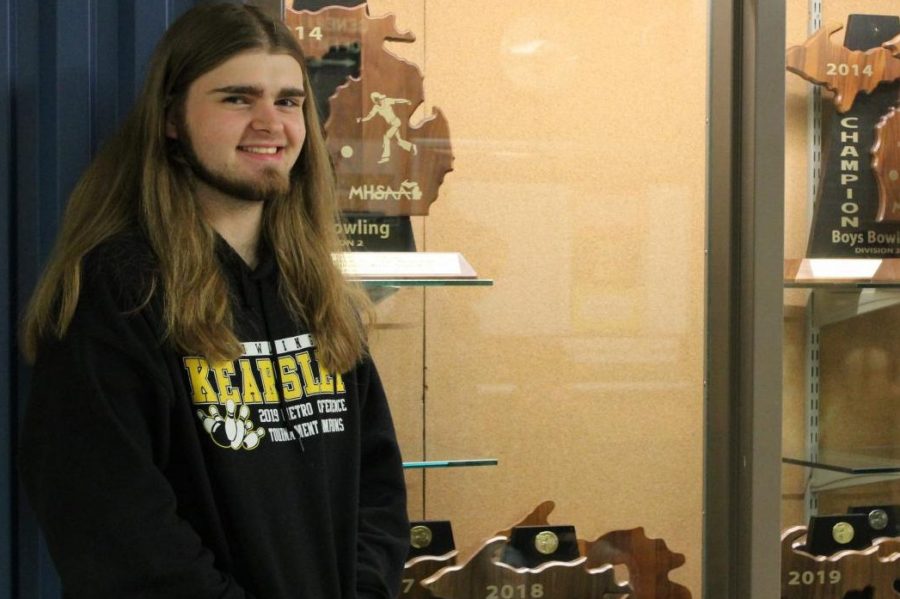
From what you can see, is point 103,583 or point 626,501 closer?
point 103,583

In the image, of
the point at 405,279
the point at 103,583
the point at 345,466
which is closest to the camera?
the point at 103,583

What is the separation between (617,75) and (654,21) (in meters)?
0.12

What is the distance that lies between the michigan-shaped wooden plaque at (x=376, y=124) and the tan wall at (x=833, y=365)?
2.17ft

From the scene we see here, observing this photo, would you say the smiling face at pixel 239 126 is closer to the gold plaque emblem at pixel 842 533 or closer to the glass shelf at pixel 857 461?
the glass shelf at pixel 857 461

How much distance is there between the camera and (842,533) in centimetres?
225

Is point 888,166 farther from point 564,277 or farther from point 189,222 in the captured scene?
point 189,222

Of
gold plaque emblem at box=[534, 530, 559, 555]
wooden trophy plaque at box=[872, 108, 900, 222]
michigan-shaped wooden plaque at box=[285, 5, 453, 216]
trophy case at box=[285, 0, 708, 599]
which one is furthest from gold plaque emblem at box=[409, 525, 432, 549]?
wooden trophy plaque at box=[872, 108, 900, 222]

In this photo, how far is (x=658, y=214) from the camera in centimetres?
218

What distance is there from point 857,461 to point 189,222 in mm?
1369

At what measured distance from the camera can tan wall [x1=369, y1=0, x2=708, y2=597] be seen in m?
2.09

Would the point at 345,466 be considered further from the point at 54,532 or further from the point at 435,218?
the point at 435,218

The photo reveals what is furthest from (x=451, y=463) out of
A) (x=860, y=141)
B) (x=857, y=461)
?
(x=860, y=141)

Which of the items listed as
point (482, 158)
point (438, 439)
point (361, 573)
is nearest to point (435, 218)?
point (482, 158)

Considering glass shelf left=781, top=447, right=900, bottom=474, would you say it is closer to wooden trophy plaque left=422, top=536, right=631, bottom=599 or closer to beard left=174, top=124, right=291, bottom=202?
wooden trophy plaque left=422, top=536, right=631, bottom=599
